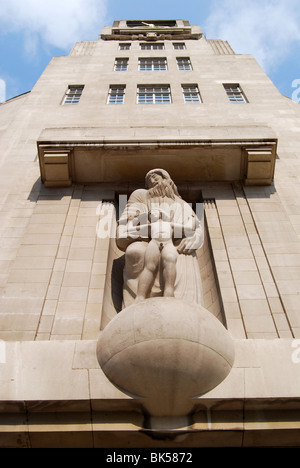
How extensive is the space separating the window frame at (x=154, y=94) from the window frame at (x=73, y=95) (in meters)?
2.66

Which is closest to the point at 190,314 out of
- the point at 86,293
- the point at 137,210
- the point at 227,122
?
the point at 86,293

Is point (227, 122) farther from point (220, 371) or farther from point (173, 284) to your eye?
point (220, 371)

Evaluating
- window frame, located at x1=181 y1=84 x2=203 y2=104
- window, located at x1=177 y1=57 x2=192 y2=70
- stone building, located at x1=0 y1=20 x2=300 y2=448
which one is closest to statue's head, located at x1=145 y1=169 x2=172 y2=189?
stone building, located at x1=0 y1=20 x2=300 y2=448

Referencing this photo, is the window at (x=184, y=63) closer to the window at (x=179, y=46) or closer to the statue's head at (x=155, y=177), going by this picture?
the window at (x=179, y=46)

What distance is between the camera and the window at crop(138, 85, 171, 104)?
17.3m

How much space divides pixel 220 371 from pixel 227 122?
1081 cm

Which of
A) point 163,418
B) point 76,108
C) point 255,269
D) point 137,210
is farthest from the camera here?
point 76,108

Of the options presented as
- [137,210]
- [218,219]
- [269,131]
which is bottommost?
[218,219]

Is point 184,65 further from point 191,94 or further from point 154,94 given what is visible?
point 154,94

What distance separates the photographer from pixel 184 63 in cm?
2239

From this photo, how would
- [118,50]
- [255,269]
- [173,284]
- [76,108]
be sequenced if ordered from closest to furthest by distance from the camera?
[173,284]
[255,269]
[76,108]
[118,50]

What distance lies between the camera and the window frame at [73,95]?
1730 cm

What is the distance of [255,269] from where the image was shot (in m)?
8.66

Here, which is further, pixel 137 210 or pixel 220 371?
pixel 137 210
